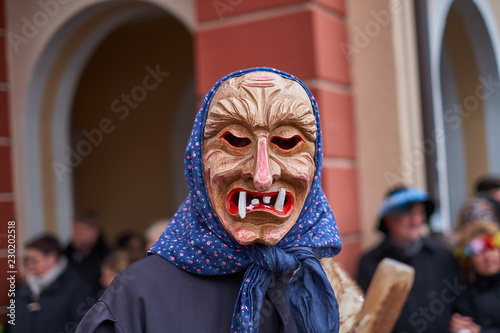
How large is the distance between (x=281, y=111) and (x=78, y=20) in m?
3.44

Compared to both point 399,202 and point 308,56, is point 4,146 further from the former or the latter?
point 399,202

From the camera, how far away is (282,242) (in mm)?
1543

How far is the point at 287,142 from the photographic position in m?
1.59

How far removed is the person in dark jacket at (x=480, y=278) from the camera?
3146 mm

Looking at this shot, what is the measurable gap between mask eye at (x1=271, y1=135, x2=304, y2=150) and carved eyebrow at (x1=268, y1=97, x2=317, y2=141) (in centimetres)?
3

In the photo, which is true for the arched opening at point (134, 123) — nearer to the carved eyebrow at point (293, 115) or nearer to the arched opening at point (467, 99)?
the arched opening at point (467, 99)

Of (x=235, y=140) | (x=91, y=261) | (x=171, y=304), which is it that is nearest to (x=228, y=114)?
(x=235, y=140)

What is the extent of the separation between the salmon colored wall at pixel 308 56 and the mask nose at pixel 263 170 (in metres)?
2.20

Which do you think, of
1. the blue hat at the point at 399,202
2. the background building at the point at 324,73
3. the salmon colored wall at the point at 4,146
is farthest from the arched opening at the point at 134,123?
the blue hat at the point at 399,202

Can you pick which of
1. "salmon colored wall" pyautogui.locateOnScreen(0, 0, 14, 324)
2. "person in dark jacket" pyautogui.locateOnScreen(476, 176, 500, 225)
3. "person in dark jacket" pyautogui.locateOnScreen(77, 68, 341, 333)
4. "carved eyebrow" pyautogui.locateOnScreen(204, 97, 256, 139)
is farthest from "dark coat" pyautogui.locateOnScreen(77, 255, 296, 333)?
"person in dark jacket" pyautogui.locateOnScreen(476, 176, 500, 225)

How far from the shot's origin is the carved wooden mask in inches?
58.8

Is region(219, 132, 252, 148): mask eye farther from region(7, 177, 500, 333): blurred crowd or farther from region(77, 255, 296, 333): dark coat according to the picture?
region(7, 177, 500, 333): blurred crowd

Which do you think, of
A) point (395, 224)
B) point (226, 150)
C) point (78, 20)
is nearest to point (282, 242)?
point (226, 150)

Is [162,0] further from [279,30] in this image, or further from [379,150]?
[379,150]
